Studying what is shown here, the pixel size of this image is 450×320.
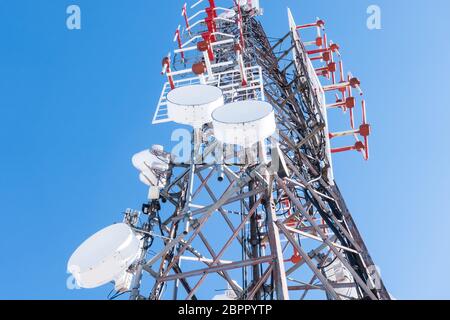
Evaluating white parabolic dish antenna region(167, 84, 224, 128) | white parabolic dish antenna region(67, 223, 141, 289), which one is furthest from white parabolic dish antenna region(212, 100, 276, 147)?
white parabolic dish antenna region(67, 223, 141, 289)

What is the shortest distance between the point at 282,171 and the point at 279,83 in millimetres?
4917

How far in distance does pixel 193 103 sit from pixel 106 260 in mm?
3085

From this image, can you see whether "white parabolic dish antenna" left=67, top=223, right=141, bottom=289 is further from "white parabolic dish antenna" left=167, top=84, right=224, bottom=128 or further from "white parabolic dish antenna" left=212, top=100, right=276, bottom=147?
"white parabolic dish antenna" left=212, top=100, right=276, bottom=147

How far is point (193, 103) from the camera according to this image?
26.8ft

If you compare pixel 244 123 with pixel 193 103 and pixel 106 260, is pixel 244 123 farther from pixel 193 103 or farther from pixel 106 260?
pixel 106 260

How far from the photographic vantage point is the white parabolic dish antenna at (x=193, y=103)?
26.6ft

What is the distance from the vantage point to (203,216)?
7.23 m

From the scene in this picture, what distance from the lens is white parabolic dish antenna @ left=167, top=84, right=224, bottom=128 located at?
809 centimetres

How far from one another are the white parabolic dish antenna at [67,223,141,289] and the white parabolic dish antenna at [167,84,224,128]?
2230 mm

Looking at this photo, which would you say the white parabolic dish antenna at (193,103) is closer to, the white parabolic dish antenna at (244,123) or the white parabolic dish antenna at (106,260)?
the white parabolic dish antenna at (244,123)

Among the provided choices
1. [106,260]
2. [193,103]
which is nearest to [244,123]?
[193,103]
